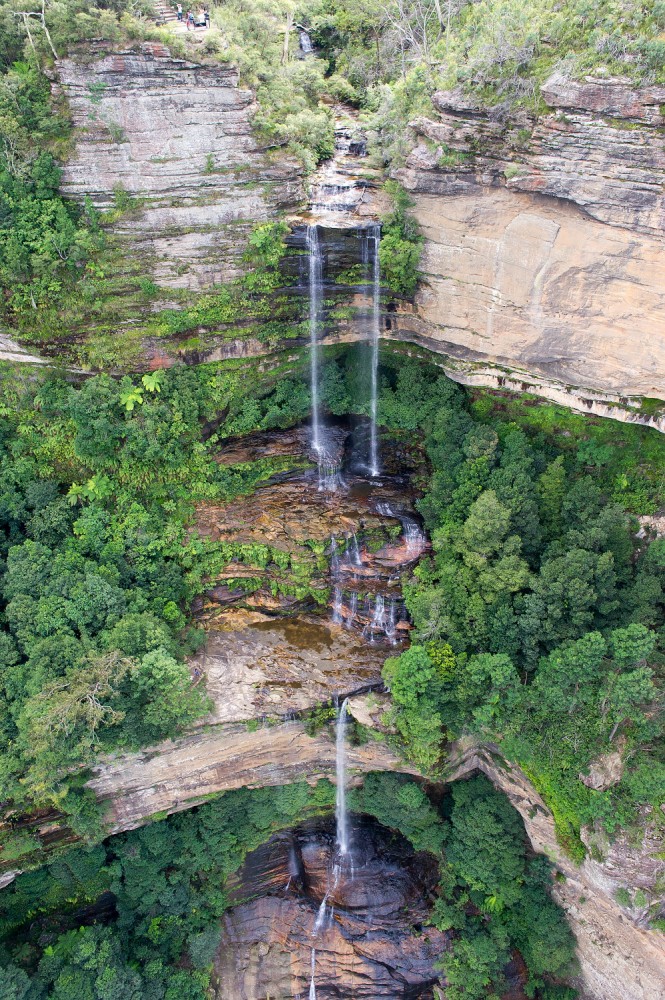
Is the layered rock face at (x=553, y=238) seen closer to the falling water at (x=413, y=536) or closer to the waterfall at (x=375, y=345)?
the waterfall at (x=375, y=345)

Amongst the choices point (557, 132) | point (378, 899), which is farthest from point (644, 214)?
point (378, 899)

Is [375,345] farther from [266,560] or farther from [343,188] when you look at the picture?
[266,560]

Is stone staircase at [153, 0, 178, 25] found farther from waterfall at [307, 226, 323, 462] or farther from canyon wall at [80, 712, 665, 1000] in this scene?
canyon wall at [80, 712, 665, 1000]

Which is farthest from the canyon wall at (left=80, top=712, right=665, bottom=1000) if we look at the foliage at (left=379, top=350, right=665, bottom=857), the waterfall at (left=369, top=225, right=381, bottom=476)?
the waterfall at (left=369, top=225, right=381, bottom=476)

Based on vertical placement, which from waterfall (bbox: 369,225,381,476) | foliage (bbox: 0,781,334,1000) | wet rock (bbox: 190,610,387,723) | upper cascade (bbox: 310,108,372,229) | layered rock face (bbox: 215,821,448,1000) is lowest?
layered rock face (bbox: 215,821,448,1000)

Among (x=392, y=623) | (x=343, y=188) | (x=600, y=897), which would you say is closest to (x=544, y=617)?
(x=392, y=623)
